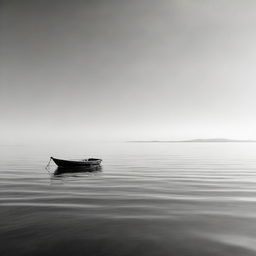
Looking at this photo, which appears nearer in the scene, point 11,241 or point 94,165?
point 11,241

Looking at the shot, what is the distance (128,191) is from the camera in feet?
97.2

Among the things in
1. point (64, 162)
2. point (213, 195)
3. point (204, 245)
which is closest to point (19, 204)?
point (204, 245)

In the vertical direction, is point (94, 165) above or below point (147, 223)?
above

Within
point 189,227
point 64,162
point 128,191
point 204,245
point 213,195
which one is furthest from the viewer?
point 64,162

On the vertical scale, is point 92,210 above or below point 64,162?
below

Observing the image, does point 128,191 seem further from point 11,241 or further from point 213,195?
point 11,241

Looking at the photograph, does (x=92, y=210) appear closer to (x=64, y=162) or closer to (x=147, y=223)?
(x=147, y=223)

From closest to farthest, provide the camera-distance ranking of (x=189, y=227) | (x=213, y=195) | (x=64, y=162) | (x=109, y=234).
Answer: (x=109, y=234) < (x=189, y=227) < (x=213, y=195) < (x=64, y=162)

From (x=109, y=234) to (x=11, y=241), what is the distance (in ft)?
15.1

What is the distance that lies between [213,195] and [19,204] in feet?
53.3

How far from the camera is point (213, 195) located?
2739 cm

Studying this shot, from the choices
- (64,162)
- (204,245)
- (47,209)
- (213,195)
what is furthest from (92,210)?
(64,162)

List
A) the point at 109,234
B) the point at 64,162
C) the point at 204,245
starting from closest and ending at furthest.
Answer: the point at 204,245 → the point at 109,234 → the point at 64,162

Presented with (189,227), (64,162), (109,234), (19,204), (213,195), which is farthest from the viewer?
(64,162)
